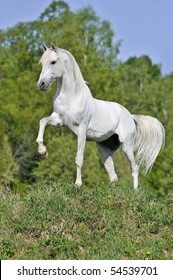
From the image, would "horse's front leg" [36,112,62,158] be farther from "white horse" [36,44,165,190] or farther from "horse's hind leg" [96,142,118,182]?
"horse's hind leg" [96,142,118,182]

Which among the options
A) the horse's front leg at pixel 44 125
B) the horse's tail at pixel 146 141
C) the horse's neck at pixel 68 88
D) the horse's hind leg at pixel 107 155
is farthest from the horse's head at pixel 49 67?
the horse's tail at pixel 146 141

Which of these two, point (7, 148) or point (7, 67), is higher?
point (7, 67)

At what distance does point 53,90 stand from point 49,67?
25535 millimetres

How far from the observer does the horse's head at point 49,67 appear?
51.3 ft

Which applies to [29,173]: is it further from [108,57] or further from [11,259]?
[11,259]

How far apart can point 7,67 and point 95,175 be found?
14.3 metres

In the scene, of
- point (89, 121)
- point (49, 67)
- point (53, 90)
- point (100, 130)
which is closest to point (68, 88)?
point (49, 67)

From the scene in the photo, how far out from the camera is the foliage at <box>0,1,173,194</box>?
142 ft

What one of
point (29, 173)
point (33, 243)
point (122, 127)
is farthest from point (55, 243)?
point (29, 173)

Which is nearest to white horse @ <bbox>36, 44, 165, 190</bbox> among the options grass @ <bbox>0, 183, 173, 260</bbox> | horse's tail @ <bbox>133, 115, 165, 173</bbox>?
horse's tail @ <bbox>133, 115, 165, 173</bbox>

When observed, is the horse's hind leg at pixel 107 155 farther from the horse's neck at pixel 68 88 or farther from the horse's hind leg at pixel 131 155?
the horse's neck at pixel 68 88

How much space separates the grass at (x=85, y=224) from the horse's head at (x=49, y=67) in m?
1.60

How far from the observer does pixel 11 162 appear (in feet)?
137

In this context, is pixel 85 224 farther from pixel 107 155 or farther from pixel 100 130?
pixel 107 155
